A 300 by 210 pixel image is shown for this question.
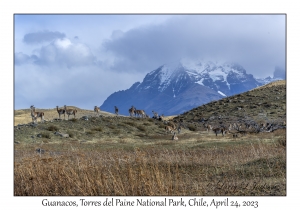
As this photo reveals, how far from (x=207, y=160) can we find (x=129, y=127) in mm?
29757

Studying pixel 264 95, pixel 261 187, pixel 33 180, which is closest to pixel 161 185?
pixel 261 187

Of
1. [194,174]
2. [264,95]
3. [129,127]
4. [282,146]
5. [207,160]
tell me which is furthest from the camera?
[264,95]

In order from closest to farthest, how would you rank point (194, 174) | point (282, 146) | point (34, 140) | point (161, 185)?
point (161, 185) < point (194, 174) < point (282, 146) < point (34, 140)

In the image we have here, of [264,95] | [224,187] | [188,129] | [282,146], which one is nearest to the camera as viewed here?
[224,187]

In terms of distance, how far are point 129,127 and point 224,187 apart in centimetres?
3513

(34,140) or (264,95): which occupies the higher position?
(264,95)

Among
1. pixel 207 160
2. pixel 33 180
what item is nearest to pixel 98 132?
pixel 207 160

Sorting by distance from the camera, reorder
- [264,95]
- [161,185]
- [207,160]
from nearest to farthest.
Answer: [161,185], [207,160], [264,95]

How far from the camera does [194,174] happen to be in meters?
13.5

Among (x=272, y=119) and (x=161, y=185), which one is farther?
(x=272, y=119)

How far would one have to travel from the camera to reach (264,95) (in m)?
66.3

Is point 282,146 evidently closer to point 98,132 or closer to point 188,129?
point 98,132
